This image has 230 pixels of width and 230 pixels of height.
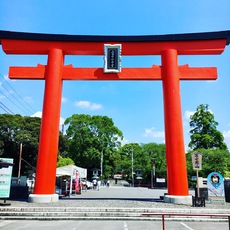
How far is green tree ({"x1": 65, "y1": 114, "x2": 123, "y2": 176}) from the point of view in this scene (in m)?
39.4

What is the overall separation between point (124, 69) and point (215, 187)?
8611 millimetres

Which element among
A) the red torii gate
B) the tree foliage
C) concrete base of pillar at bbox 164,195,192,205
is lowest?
concrete base of pillar at bbox 164,195,192,205

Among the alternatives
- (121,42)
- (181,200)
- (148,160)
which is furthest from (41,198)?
(148,160)

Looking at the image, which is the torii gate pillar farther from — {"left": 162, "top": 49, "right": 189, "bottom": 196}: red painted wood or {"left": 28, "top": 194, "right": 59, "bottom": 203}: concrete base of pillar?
{"left": 28, "top": 194, "right": 59, "bottom": 203}: concrete base of pillar

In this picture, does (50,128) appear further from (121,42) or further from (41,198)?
(121,42)

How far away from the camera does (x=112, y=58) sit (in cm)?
1327

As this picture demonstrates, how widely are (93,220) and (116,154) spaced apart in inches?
1335

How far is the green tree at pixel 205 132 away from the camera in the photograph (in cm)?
4041

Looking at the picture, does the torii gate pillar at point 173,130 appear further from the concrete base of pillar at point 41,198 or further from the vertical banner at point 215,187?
the concrete base of pillar at point 41,198

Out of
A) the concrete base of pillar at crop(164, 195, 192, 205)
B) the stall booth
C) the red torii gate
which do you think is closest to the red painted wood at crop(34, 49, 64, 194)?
the red torii gate

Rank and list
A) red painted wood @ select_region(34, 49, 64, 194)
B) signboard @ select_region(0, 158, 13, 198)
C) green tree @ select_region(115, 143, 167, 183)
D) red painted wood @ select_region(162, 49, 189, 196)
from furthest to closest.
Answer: green tree @ select_region(115, 143, 167, 183), red painted wood @ select_region(162, 49, 189, 196), red painted wood @ select_region(34, 49, 64, 194), signboard @ select_region(0, 158, 13, 198)

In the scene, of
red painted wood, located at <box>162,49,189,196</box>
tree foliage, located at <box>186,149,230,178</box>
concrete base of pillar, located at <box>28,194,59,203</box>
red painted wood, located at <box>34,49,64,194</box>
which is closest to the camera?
concrete base of pillar, located at <box>28,194,59,203</box>

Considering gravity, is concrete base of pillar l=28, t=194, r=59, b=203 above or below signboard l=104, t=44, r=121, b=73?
below

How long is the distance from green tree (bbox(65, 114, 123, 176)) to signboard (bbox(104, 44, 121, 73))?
27.1m
